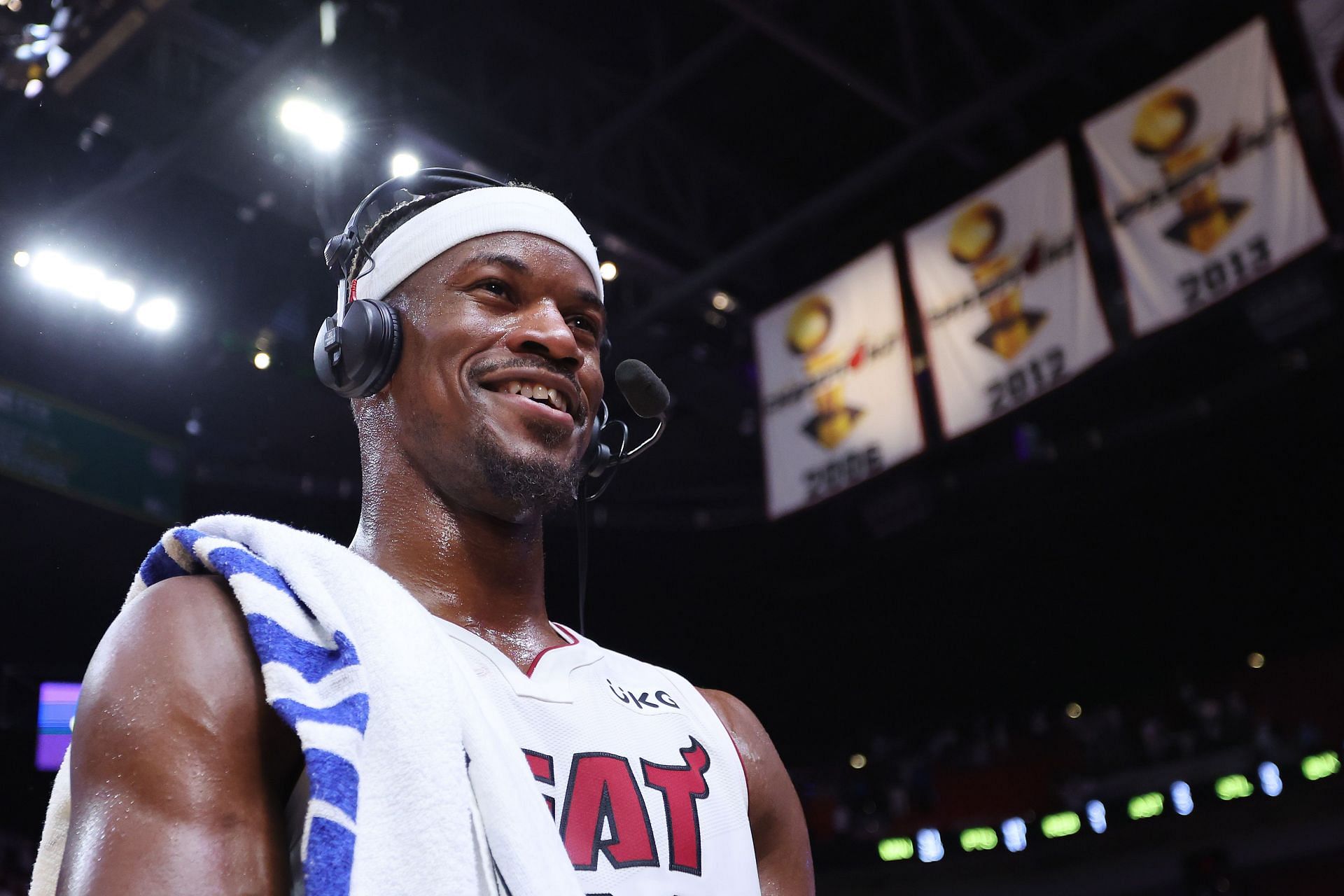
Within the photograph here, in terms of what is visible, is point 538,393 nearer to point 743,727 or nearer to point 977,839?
point 743,727

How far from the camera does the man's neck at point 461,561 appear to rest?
1.50 m

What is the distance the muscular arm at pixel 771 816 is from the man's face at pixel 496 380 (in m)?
0.44

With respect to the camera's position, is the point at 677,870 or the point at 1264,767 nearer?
the point at 677,870

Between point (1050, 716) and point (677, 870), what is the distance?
1319 cm

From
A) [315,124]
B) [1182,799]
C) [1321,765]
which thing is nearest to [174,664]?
[315,124]

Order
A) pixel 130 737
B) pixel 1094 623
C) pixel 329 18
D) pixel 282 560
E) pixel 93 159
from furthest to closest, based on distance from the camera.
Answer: pixel 1094 623
pixel 93 159
pixel 329 18
pixel 282 560
pixel 130 737

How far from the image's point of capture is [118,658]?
3.37 ft

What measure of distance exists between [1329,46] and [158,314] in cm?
751

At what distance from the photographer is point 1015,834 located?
13078mm

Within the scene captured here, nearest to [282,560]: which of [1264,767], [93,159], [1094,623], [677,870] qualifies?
[677,870]

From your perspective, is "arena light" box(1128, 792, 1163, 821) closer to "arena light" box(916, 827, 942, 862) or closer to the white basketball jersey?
"arena light" box(916, 827, 942, 862)

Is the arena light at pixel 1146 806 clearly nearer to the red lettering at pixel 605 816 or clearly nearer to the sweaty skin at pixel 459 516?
the sweaty skin at pixel 459 516

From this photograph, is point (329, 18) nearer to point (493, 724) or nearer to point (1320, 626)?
point (493, 724)

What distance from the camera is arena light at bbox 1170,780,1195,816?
11828 mm
